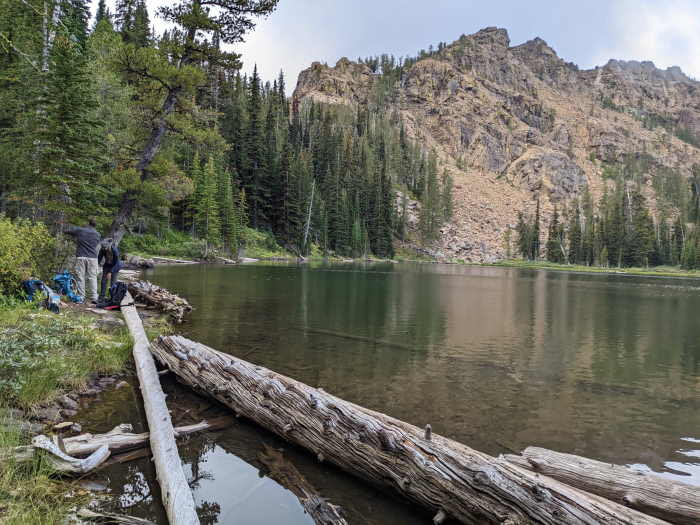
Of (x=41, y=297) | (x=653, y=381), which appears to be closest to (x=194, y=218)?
(x=41, y=297)

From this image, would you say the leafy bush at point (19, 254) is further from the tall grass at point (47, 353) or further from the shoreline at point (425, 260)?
the shoreline at point (425, 260)

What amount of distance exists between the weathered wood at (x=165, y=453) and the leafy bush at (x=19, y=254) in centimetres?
451

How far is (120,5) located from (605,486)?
87607mm

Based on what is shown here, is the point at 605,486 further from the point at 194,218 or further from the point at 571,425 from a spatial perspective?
the point at 194,218

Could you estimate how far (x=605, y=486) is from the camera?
11.7ft

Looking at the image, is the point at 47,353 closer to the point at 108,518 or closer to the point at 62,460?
the point at 62,460

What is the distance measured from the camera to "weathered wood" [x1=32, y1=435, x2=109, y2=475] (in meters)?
3.88

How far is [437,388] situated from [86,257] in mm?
10933

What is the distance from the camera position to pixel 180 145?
3091 centimetres

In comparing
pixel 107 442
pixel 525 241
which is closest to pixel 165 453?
pixel 107 442

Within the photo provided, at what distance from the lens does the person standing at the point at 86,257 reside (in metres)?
12.0

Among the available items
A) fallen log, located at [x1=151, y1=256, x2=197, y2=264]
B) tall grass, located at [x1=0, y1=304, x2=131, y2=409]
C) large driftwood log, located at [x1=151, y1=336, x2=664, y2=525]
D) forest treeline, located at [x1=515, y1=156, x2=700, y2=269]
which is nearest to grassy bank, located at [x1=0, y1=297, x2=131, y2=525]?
tall grass, located at [x1=0, y1=304, x2=131, y2=409]

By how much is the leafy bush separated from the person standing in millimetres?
732

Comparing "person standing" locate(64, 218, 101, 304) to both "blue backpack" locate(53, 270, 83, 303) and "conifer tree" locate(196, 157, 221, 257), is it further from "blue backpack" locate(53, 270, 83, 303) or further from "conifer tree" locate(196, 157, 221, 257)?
"conifer tree" locate(196, 157, 221, 257)
